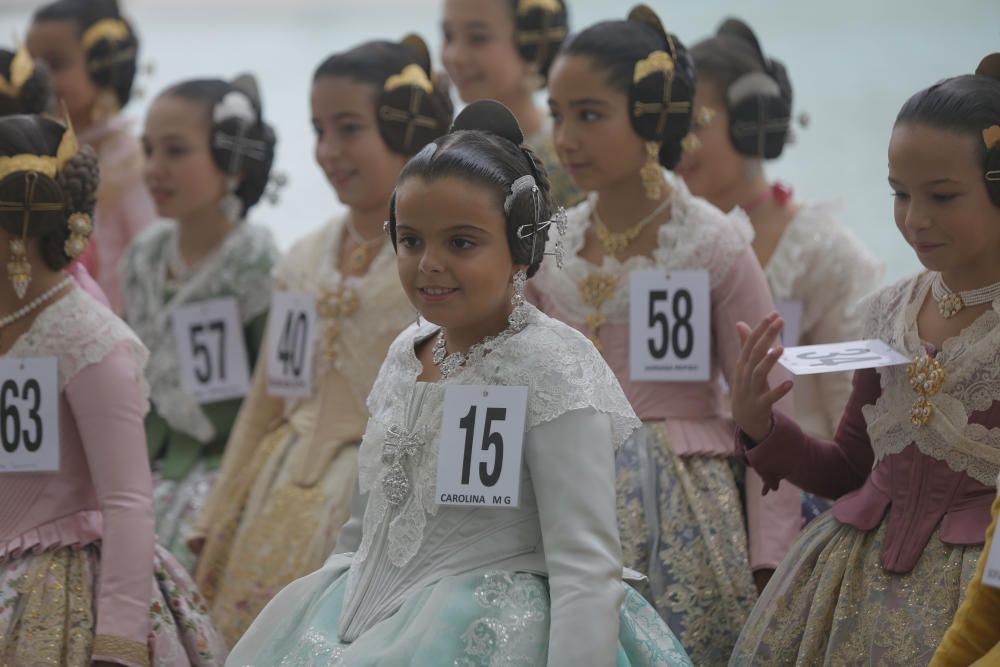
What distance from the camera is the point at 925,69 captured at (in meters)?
5.09

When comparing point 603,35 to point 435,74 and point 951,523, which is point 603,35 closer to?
point 435,74

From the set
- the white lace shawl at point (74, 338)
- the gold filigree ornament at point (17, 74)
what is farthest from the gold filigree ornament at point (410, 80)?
the gold filigree ornament at point (17, 74)

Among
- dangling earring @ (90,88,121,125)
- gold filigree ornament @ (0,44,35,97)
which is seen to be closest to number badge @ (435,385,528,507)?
gold filigree ornament @ (0,44,35,97)

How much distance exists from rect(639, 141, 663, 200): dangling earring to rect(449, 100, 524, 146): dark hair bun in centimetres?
74

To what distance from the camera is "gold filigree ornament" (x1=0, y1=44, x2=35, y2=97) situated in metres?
4.27

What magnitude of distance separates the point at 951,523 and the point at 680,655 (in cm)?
48

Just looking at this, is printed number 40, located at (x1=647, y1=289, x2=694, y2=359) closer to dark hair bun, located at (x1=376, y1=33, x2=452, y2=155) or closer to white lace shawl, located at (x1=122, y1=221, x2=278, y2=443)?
dark hair bun, located at (x1=376, y1=33, x2=452, y2=155)

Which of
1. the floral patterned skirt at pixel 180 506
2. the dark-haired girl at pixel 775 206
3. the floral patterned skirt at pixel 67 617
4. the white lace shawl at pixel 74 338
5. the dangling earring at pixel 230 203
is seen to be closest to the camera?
the floral patterned skirt at pixel 67 617

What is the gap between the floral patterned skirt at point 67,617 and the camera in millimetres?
2684

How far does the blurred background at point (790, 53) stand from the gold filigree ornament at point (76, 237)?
1906 mm

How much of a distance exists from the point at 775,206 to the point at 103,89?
2.39 meters

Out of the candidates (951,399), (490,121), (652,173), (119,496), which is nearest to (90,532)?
(119,496)

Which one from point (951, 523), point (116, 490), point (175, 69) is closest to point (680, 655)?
point (951, 523)

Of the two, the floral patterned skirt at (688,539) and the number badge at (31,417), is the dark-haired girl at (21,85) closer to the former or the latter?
the number badge at (31,417)
